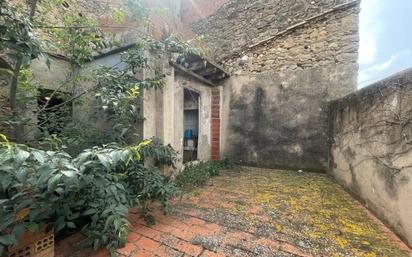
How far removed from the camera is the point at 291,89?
4.85 metres

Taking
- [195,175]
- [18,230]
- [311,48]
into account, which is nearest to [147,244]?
[18,230]

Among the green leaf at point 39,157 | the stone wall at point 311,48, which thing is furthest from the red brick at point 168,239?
the stone wall at point 311,48

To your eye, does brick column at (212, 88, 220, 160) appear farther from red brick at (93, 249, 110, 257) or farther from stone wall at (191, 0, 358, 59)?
red brick at (93, 249, 110, 257)

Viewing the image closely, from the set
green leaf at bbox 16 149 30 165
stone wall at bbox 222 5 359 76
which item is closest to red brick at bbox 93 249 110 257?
green leaf at bbox 16 149 30 165

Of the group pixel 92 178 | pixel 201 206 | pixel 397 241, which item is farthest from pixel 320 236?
pixel 92 178

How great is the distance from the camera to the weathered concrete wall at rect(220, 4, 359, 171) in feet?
14.5

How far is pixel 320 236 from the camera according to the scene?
2.03m

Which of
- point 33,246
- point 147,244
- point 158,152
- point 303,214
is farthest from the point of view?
point 158,152

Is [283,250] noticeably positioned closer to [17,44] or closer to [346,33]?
[17,44]

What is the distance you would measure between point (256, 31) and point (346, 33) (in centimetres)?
221

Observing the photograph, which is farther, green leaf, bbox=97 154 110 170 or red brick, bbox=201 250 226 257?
red brick, bbox=201 250 226 257

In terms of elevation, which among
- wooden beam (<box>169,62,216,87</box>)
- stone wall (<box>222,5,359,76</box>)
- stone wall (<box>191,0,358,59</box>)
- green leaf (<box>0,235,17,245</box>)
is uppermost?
stone wall (<box>191,0,358,59</box>)

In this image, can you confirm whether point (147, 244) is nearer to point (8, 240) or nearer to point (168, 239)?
point (168, 239)

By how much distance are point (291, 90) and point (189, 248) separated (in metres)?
4.47
